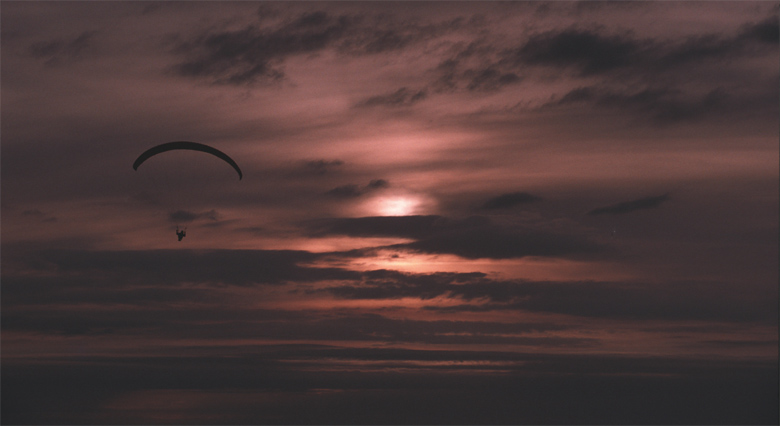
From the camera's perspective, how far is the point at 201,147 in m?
108

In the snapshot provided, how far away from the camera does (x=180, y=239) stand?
108 metres

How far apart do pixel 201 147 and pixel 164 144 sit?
3.94m

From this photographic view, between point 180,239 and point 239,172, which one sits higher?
point 239,172

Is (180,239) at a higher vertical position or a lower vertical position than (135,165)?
lower

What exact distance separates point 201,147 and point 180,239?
33.3 feet

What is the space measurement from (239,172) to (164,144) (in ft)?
28.4

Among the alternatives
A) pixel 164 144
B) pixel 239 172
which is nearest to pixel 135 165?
pixel 164 144

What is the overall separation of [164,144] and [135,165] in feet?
14.0

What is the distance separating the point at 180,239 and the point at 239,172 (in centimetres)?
970

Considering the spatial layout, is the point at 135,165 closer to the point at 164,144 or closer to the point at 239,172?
the point at 164,144

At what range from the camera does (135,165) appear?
357ft

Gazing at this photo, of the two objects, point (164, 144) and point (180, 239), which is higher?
point (164, 144)

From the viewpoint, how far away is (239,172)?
363 ft

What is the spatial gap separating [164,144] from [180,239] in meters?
10.3
